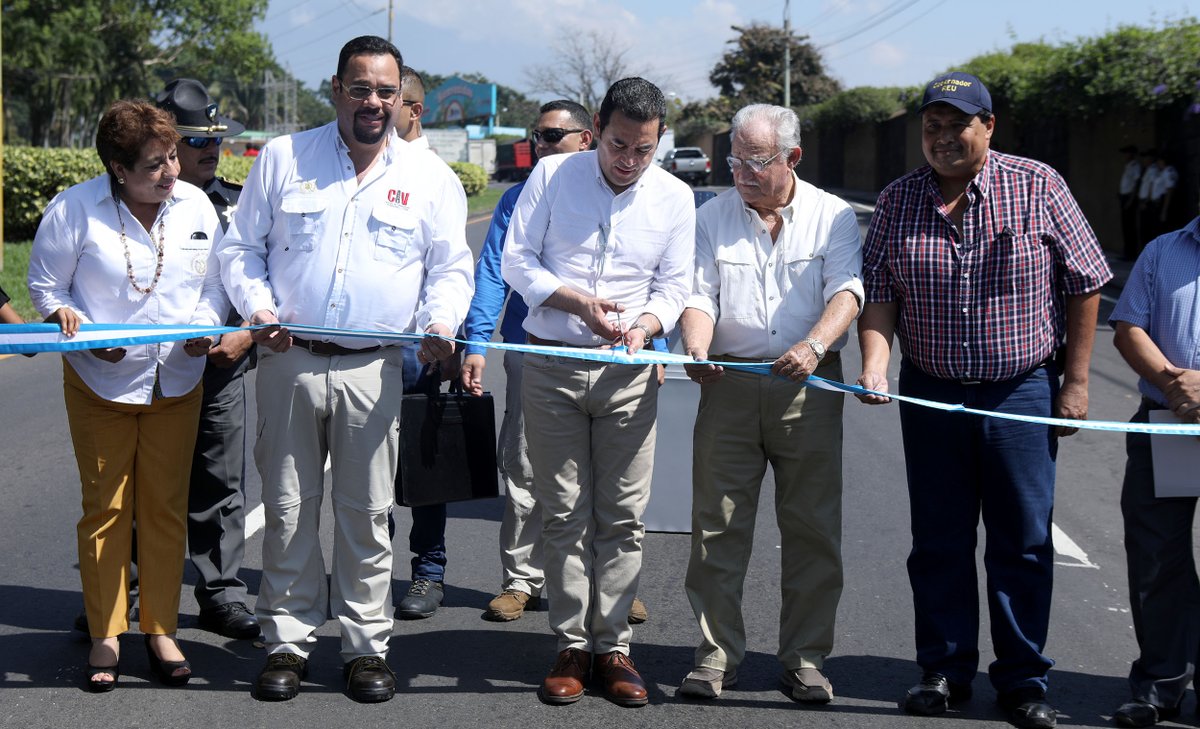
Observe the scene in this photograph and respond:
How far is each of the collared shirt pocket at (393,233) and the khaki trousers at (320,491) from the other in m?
0.36

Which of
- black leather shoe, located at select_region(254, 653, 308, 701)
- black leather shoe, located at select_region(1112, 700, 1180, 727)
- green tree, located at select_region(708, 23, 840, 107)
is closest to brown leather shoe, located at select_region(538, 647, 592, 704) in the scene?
black leather shoe, located at select_region(254, 653, 308, 701)

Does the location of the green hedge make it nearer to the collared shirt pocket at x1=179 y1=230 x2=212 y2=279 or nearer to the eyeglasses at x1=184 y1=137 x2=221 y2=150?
the eyeglasses at x1=184 y1=137 x2=221 y2=150

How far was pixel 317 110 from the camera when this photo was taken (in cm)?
16612

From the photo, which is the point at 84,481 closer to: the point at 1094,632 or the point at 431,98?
the point at 1094,632

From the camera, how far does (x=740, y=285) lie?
15.3 ft

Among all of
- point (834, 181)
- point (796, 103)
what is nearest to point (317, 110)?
point (796, 103)

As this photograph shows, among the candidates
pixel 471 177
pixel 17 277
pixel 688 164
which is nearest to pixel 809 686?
pixel 17 277

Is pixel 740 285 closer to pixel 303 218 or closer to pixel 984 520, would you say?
pixel 984 520

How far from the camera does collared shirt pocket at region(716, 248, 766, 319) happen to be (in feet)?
15.3

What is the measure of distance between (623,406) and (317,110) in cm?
16879

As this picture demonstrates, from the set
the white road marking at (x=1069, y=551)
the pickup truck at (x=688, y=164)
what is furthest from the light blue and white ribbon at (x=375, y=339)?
the pickup truck at (x=688, y=164)

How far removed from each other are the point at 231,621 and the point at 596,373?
6.13 feet

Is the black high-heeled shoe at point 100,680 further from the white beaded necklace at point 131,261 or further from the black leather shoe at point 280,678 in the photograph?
the white beaded necklace at point 131,261

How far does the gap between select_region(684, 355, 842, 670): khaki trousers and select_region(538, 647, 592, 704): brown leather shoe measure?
422 mm
